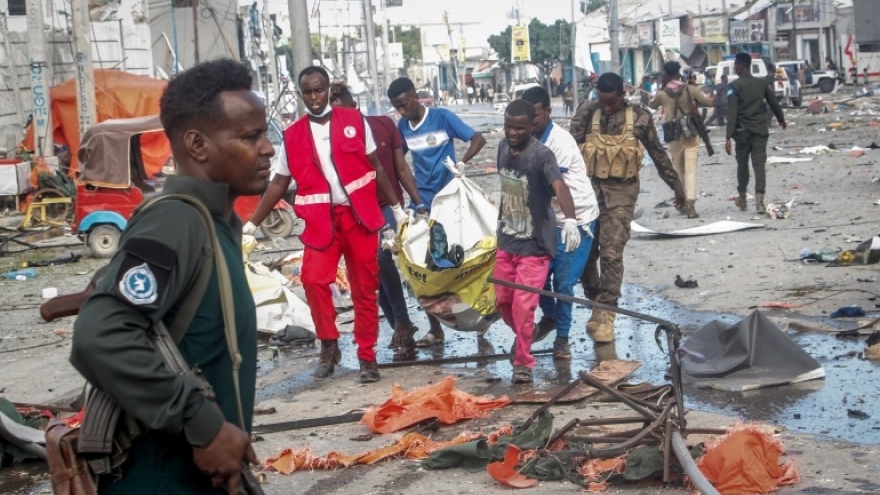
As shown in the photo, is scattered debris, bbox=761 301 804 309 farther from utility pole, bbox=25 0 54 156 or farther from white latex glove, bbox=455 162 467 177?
utility pole, bbox=25 0 54 156

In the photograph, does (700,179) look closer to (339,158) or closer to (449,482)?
(339,158)

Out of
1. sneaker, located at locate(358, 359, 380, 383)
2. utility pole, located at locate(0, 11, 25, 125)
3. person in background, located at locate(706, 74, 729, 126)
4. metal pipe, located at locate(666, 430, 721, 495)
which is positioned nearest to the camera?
metal pipe, located at locate(666, 430, 721, 495)

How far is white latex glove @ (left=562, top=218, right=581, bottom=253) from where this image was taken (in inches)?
295

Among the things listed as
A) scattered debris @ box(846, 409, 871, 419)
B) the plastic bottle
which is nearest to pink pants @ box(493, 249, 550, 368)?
scattered debris @ box(846, 409, 871, 419)

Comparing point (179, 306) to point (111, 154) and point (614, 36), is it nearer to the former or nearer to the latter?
point (111, 154)

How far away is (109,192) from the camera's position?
15555 mm

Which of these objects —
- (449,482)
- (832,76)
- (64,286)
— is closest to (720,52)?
(832,76)

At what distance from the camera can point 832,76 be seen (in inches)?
2261

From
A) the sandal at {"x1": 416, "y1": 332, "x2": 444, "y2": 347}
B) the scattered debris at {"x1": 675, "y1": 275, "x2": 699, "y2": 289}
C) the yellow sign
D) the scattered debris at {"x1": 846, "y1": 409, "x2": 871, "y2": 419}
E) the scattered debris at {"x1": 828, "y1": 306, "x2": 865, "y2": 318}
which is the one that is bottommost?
the scattered debris at {"x1": 846, "y1": 409, "x2": 871, "y2": 419}

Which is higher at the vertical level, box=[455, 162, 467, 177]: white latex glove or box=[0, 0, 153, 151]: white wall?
box=[0, 0, 153, 151]: white wall

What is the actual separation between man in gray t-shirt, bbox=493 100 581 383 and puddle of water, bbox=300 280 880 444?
42 cm

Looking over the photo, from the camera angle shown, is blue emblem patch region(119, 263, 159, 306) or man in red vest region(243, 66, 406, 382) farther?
man in red vest region(243, 66, 406, 382)

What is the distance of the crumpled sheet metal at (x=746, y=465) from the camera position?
16.2 ft

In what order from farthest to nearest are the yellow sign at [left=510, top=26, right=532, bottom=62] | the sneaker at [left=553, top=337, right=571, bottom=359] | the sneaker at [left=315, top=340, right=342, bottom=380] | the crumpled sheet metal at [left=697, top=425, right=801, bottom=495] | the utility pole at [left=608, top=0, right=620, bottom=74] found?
the yellow sign at [left=510, top=26, right=532, bottom=62] < the utility pole at [left=608, top=0, right=620, bottom=74] < the sneaker at [left=553, top=337, right=571, bottom=359] < the sneaker at [left=315, top=340, right=342, bottom=380] < the crumpled sheet metal at [left=697, top=425, right=801, bottom=495]
